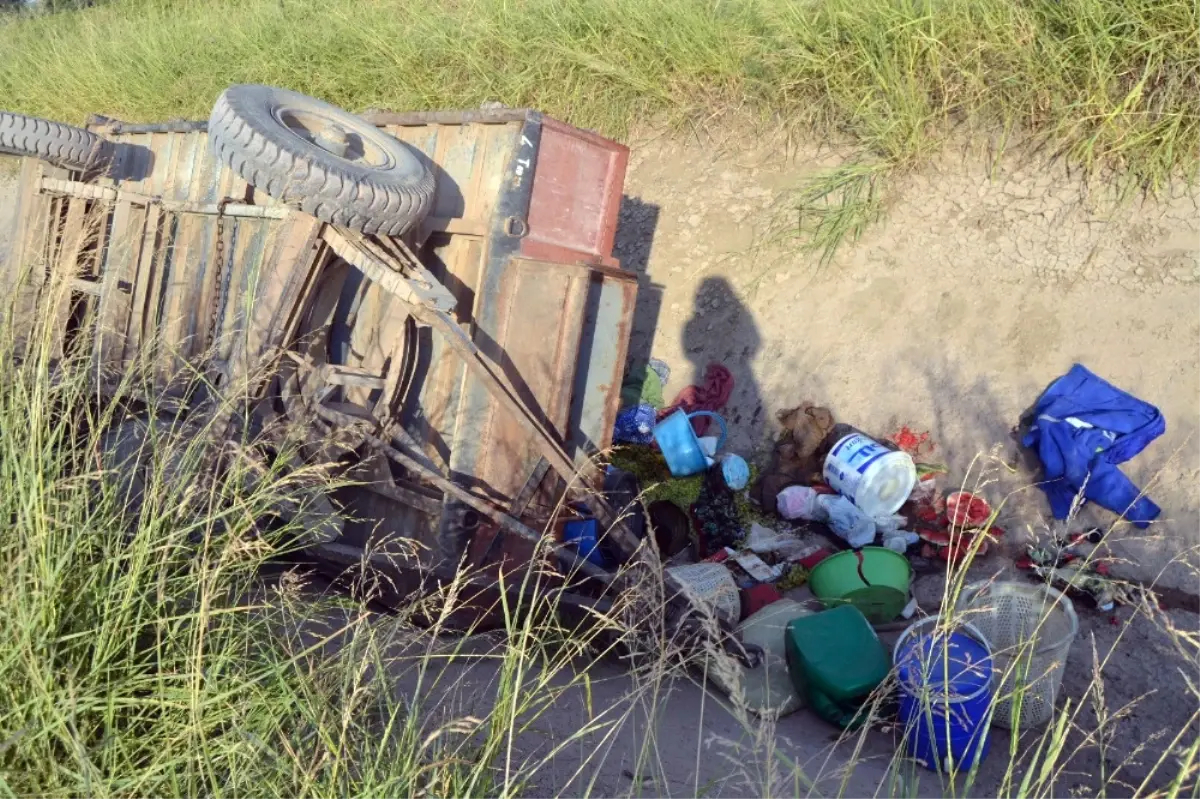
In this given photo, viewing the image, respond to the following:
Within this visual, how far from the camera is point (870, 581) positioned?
4250 mm

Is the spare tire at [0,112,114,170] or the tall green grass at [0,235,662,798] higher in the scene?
the spare tire at [0,112,114,170]

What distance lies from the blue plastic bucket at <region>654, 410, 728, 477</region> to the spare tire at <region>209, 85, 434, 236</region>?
1988mm

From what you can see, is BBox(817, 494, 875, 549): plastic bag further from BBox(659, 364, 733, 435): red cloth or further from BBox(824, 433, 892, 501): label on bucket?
BBox(659, 364, 733, 435): red cloth

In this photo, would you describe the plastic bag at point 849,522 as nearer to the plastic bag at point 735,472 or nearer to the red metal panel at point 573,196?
the plastic bag at point 735,472

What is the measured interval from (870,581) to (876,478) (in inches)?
26.6

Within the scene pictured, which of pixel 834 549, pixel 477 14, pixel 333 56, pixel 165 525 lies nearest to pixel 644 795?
pixel 165 525

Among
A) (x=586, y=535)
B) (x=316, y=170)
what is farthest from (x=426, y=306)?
(x=586, y=535)

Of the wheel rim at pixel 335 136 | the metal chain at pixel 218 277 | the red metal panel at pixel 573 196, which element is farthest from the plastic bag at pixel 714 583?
the metal chain at pixel 218 277

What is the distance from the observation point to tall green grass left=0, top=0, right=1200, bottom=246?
5086 millimetres

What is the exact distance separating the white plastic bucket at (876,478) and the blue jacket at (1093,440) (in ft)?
2.31

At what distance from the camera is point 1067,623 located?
3.76 metres

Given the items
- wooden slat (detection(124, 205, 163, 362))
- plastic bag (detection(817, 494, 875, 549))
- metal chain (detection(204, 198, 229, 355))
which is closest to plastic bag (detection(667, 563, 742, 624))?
plastic bag (detection(817, 494, 875, 549))

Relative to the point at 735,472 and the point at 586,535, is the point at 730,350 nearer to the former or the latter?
the point at 735,472

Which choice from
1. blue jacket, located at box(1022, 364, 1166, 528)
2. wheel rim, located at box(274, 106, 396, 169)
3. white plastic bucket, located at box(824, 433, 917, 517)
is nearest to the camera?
wheel rim, located at box(274, 106, 396, 169)
